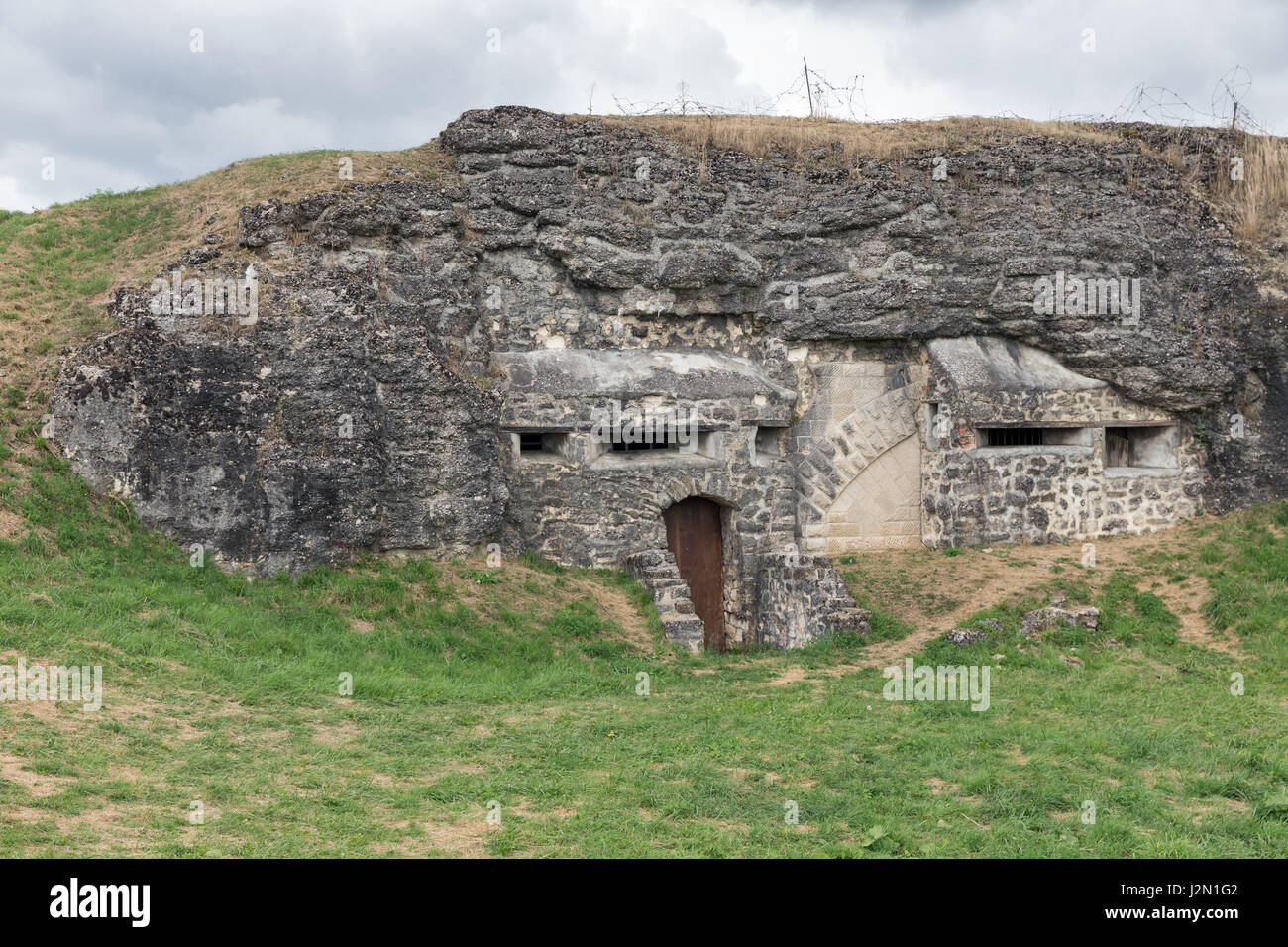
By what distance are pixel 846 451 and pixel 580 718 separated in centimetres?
829

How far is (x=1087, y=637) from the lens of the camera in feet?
48.1

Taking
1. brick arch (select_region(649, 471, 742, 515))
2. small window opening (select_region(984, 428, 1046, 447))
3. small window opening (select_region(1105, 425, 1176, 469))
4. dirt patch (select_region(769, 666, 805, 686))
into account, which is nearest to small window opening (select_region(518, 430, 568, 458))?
brick arch (select_region(649, 471, 742, 515))

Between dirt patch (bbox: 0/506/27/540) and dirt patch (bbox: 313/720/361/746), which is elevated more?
dirt patch (bbox: 0/506/27/540)

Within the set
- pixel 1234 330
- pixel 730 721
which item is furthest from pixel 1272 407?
pixel 730 721

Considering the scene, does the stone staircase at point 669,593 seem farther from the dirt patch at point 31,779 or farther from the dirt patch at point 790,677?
the dirt patch at point 31,779

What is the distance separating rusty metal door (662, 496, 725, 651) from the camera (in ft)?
57.7

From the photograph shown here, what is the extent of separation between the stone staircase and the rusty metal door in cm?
93

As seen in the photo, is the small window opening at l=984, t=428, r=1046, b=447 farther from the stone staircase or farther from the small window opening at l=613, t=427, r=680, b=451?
the stone staircase

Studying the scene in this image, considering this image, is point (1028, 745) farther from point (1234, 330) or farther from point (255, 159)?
point (255, 159)

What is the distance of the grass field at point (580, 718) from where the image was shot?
7918 millimetres

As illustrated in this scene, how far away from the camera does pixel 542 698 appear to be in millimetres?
12594

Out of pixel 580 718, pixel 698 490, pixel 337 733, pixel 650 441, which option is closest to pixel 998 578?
pixel 698 490

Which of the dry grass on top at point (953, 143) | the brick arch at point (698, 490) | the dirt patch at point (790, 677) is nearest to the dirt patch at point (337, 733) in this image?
the dirt patch at point (790, 677)

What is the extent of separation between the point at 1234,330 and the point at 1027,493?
463cm
